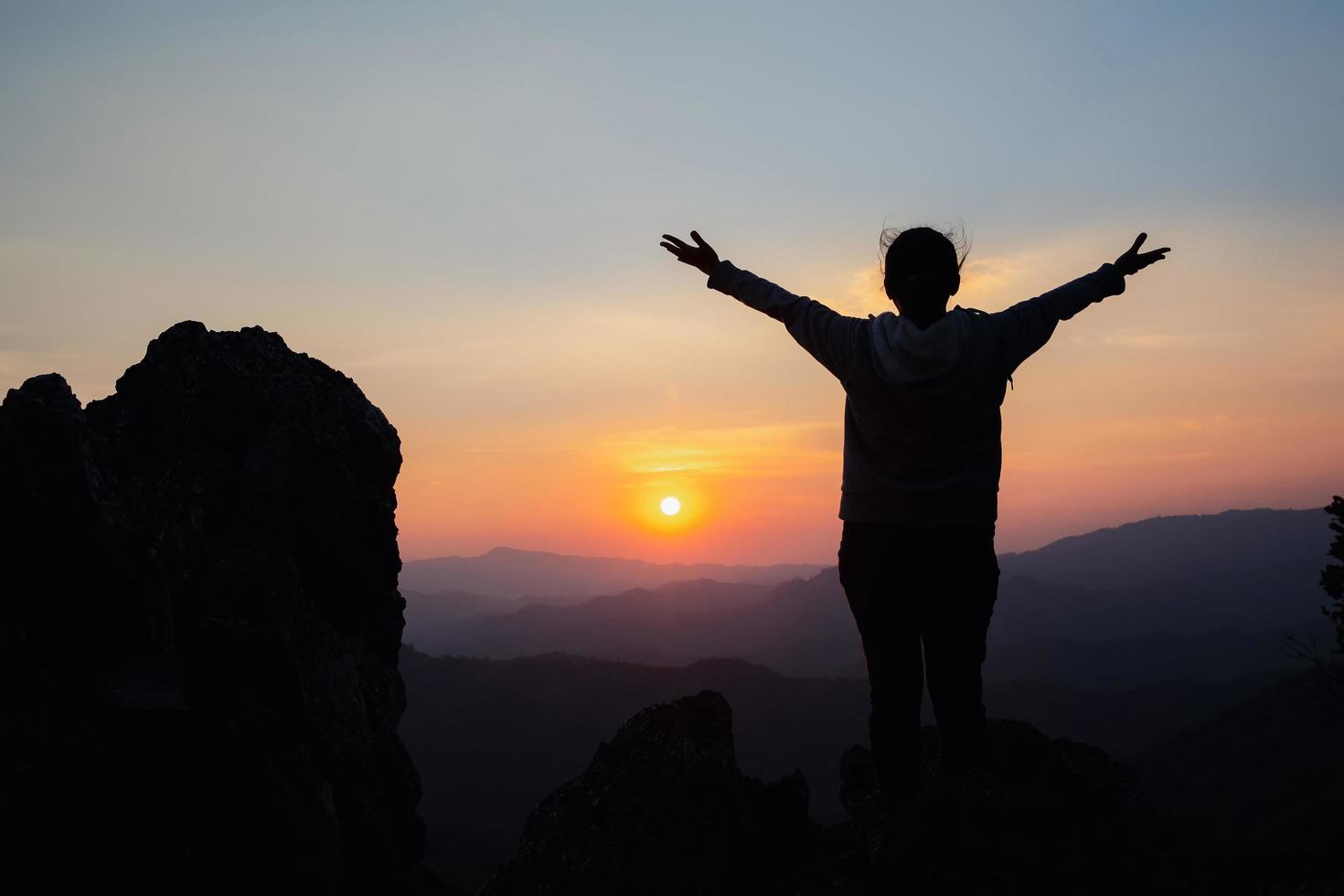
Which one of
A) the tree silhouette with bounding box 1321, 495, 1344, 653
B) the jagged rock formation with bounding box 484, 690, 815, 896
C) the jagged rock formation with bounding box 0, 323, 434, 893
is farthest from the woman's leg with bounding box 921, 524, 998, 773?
the tree silhouette with bounding box 1321, 495, 1344, 653

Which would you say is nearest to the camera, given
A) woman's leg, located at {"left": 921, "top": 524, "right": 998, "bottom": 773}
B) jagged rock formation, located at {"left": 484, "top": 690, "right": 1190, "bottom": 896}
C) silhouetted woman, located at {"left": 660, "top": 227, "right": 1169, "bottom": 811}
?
jagged rock formation, located at {"left": 484, "top": 690, "right": 1190, "bottom": 896}

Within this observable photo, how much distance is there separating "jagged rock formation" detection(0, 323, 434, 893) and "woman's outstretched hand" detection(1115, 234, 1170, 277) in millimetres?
7590

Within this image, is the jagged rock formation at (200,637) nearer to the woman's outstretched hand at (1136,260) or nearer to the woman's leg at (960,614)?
the woman's leg at (960,614)

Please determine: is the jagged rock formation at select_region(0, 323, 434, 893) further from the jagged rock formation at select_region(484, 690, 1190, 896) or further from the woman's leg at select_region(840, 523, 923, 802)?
the woman's leg at select_region(840, 523, 923, 802)

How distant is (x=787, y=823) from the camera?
7773 mm

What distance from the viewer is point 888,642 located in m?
6.02

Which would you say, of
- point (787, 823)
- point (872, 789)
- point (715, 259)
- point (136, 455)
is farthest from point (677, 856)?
point (136, 455)

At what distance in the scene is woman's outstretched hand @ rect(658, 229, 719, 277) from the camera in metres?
A: 6.36

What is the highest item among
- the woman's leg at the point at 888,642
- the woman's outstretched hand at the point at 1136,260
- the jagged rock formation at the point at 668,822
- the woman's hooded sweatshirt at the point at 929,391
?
the woman's outstretched hand at the point at 1136,260

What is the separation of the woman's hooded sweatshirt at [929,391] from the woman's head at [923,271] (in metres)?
0.12

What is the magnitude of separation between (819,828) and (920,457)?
3.91 meters

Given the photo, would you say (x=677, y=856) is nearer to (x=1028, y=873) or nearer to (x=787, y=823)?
(x=787, y=823)

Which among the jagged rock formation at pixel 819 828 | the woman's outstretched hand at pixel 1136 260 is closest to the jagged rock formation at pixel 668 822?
the jagged rock formation at pixel 819 828

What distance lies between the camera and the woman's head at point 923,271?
5711 mm
